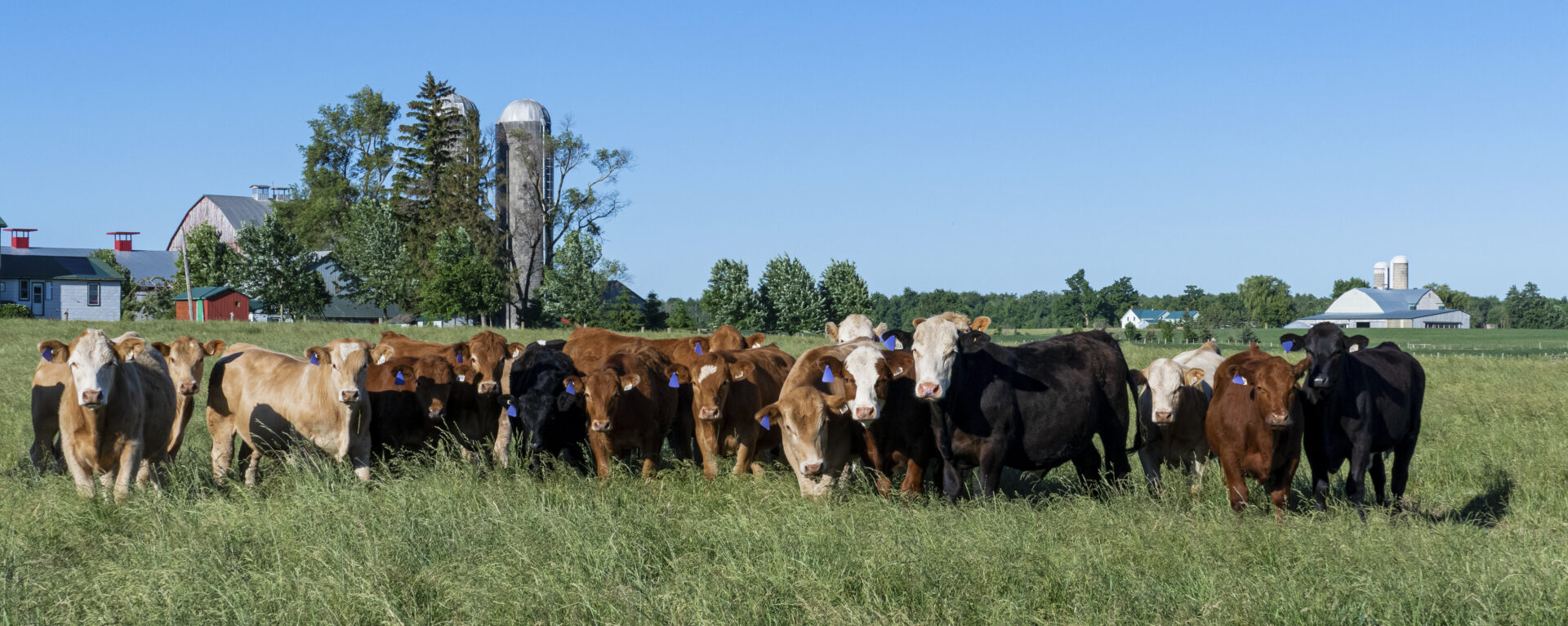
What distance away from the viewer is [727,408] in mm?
9820

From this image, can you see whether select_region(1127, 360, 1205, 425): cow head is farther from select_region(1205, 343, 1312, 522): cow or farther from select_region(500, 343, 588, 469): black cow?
select_region(500, 343, 588, 469): black cow

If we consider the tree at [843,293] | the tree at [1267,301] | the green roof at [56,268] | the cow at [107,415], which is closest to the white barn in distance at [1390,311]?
the tree at [1267,301]

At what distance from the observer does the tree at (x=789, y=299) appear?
63562 millimetres

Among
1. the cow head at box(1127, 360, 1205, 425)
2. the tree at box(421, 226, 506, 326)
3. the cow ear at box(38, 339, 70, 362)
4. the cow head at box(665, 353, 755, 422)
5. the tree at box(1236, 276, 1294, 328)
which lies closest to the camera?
the cow ear at box(38, 339, 70, 362)

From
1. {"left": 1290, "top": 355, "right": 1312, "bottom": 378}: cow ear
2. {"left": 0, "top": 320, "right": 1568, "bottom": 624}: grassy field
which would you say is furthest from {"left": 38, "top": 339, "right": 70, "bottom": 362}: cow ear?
{"left": 1290, "top": 355, "right": 1312, "bottom": 378}: cow ear

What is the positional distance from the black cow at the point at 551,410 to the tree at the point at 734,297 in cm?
5180

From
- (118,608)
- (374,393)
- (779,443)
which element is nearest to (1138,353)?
(779,443)

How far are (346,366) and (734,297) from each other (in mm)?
52915

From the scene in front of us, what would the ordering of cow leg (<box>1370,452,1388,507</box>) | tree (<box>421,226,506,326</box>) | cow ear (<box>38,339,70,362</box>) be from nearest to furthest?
cow ear (<box>38,339,70,362</box>), cow leg (<box>1370,452,1388,507</box>), tree (<box>421,226,506,326</box>)

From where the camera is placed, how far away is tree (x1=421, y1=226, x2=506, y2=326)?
52.1 meters

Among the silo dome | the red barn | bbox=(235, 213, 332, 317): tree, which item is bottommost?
the red barn

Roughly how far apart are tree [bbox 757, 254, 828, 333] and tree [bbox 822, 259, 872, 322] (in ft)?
3.88

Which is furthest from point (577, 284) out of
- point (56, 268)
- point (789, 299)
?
point (56, 268)

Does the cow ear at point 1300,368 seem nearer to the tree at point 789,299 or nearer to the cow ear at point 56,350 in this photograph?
the cow ear at point 56,350
